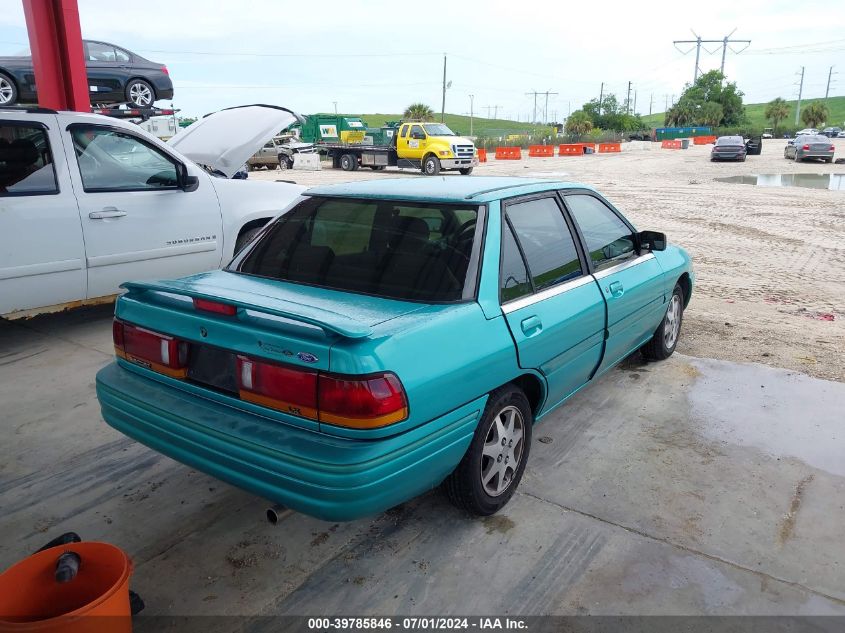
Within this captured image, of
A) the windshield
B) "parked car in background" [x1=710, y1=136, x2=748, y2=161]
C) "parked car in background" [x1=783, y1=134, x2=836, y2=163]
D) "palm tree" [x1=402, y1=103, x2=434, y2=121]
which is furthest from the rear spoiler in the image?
"palm tree" [x1=402, y1=103, x2=434, y2=121]

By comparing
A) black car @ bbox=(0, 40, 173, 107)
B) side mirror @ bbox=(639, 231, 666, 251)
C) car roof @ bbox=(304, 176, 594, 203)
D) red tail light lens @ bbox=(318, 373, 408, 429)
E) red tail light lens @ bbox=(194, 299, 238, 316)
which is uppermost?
black car @ bbox=(0, 40, 173, 107)

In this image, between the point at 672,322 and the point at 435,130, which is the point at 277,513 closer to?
the point at 672,322

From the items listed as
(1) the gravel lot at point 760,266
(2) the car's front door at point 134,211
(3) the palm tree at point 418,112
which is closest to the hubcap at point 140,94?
(2) the car's front door at point 134,211

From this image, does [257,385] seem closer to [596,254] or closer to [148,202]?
[596,254]

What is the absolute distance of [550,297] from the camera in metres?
3.30

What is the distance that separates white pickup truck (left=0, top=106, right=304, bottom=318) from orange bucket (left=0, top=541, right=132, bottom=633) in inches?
139

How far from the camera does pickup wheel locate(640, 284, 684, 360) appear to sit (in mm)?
5105

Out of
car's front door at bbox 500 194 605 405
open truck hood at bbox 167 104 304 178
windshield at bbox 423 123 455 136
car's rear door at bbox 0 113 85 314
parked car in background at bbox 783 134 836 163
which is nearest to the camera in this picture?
car's front door at bbox 500 194 605 405

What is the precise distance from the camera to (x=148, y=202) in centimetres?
568

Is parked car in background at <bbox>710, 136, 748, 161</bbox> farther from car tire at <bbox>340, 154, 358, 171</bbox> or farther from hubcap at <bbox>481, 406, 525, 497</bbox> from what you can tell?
hubcap at <bbox>481, 406, 525, 497</bbox>

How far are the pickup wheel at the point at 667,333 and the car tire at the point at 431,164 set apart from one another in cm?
2276

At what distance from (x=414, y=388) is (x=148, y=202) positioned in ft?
13.8

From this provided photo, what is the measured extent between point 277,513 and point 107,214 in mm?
3840

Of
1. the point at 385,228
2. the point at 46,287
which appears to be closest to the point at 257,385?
the point at 385,228
